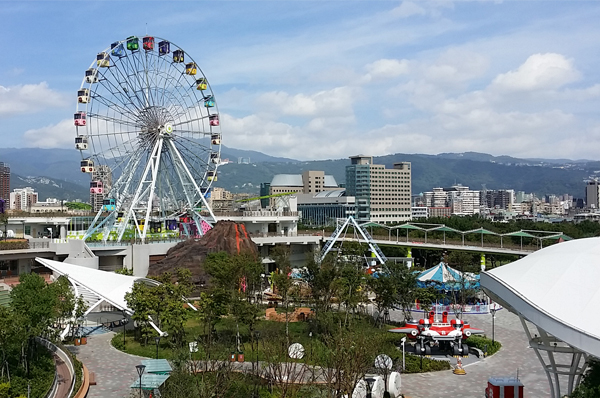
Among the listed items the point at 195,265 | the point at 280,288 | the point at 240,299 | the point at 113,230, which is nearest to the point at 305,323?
the point at 280,288

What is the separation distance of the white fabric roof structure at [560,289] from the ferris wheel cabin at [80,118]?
116ft

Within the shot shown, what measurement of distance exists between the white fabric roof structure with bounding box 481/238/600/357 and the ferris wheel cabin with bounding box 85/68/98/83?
3596 cm

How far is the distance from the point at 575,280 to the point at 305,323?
19564 mm

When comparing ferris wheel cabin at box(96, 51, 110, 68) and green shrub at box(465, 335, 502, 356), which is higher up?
ferris wheel cabin at box(96, 51, 110, 68)

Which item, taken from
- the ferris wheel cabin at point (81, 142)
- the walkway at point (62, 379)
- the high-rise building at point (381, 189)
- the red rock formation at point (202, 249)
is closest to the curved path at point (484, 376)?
the walkway at point (62, 379)

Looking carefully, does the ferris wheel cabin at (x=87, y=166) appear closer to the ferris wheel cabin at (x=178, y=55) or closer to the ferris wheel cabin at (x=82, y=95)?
the ferris wheel cabin at (x=82, y=95)

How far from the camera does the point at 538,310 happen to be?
43.5ft

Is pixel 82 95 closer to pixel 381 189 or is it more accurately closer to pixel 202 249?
pixel 202 249

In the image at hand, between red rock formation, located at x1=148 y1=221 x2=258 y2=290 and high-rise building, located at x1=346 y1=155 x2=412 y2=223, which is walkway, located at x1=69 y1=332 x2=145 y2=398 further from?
high-rise building, located at x1=346 y1=155 x2=412 y2=223

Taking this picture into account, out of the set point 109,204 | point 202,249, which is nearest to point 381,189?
point 109,204

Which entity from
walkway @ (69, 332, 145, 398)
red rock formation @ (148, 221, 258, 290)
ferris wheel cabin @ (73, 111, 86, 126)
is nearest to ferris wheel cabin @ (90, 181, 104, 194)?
ferris wheel cabin @ (73, 111, 86, 126)

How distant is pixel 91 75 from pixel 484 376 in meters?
35.0

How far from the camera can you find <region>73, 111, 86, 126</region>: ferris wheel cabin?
Result: 143ft

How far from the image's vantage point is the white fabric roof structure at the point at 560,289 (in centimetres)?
1248
